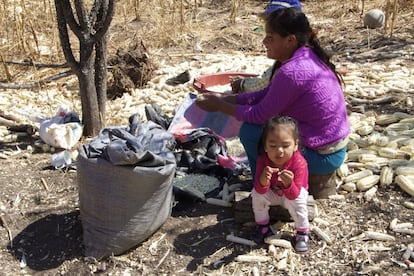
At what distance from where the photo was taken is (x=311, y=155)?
10.8 ft

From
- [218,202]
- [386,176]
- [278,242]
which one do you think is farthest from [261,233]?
[386,176]

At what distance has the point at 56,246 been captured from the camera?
10.6ft

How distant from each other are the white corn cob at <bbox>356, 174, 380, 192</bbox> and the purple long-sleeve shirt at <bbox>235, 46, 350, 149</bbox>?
A: 465 mm

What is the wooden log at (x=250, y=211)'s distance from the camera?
3240 mm

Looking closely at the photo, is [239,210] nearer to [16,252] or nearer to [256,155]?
[256,155]

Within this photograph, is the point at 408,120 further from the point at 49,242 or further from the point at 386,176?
the point at 49,242

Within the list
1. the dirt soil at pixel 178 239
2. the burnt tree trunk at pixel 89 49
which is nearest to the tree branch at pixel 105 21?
the burnt tree trunk at pixel 89 49

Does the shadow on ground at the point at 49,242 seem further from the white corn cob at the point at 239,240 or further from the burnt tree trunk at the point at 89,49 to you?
the burnt tree trunk at the point at 89,49

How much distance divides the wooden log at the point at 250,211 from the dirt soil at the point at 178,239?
50 mm

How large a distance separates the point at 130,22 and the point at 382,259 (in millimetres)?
6293

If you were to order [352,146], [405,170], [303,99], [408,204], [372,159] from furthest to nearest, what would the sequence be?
[352,146] < [372,159] < [405,170] < [408,204] < [303,99]

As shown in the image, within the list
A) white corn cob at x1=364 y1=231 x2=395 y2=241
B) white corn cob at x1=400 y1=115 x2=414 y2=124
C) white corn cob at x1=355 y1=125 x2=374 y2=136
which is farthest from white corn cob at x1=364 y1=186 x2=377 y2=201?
white corn cob at x1=400 y1=115 x2=414 y2=124

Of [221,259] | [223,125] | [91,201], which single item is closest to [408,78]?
[223,125]

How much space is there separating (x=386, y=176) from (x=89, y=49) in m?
2.32
